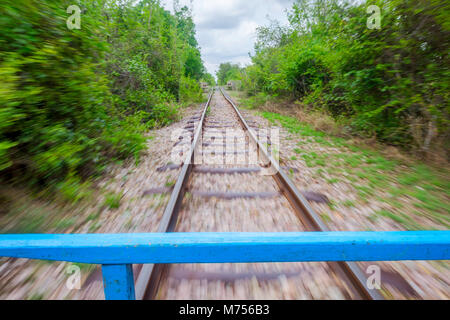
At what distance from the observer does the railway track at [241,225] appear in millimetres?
1521

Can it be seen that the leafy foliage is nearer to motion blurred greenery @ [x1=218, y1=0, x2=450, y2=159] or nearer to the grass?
motion blurred greenery @ [x1=218, y1=0, x2=450, y2=159]

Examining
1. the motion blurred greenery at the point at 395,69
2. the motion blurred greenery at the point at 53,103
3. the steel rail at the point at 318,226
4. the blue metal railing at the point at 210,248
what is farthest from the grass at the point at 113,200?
the motion blurred greenery at the point at 395,69

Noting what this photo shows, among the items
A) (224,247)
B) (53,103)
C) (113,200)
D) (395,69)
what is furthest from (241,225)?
(395,69)

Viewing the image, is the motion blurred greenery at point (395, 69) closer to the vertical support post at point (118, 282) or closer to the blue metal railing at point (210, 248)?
the blue metal railing at point (210, 248)

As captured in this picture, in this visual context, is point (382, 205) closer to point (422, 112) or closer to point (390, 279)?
point (390, 279)

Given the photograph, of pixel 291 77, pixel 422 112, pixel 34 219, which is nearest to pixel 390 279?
pixel 34 219

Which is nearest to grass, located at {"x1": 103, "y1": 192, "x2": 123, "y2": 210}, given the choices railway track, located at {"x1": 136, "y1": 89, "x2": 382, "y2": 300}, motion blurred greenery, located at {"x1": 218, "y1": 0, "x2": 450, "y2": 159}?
railway track, located at {"x1": 136, "y1": 89, "x2": 382, "y2": 300}

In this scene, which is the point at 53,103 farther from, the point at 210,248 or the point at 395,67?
the point at 395,67

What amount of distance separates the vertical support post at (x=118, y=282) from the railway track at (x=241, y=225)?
422 mm

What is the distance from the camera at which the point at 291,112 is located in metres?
10.0

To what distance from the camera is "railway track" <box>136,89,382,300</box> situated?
152 centimetres

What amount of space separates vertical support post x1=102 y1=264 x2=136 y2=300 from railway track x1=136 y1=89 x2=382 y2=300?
1.38 feet

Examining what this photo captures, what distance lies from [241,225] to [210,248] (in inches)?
54.2
